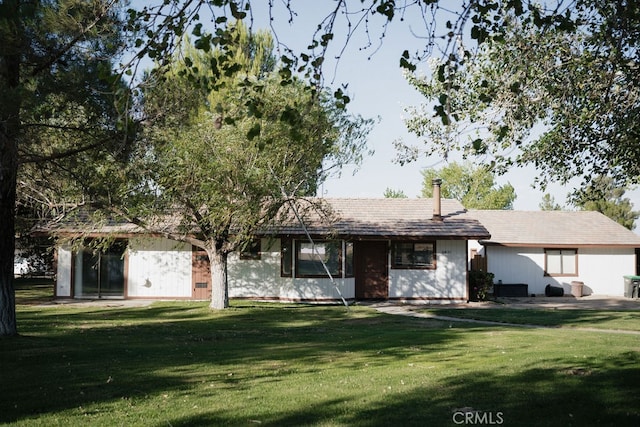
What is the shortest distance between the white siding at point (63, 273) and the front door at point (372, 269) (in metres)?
11.2

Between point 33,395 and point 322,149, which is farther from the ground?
point 322,149

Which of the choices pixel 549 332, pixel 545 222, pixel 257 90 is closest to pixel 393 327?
pixel 549 332

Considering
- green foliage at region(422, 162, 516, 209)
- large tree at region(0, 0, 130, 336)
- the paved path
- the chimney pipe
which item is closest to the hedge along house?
the chimney pipe

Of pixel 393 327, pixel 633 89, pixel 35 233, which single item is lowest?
pixel 393 327

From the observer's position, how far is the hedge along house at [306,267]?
24469 mm

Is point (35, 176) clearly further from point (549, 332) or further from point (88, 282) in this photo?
point (549, 332)

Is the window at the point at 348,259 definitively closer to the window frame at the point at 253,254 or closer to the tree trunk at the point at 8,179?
the window frame at the point at 253,254

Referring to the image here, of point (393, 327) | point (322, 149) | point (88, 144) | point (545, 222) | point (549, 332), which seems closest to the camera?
point (88, 144)

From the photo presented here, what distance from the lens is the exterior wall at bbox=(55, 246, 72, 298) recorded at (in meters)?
24.4

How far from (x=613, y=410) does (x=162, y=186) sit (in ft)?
42.7

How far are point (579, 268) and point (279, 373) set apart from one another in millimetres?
24239

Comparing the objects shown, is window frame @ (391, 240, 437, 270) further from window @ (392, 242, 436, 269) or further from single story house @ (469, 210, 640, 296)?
single story house @ (469, 210, 640, 296)

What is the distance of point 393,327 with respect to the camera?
16.1 metres

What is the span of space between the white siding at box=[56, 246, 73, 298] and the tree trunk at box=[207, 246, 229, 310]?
718 cm
